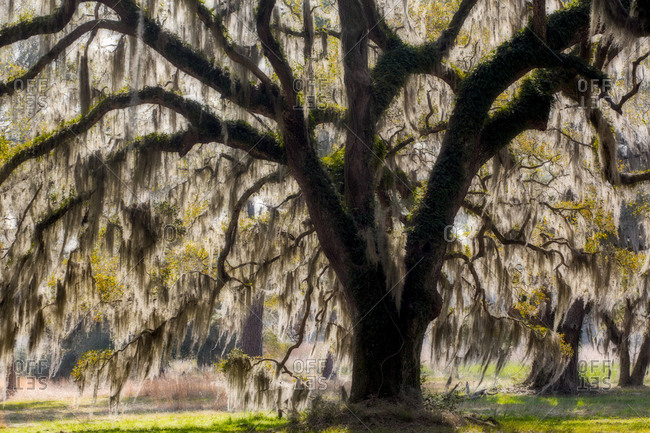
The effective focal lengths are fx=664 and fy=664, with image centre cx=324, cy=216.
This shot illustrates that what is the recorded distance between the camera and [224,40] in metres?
7.64

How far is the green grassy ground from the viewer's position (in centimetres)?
680

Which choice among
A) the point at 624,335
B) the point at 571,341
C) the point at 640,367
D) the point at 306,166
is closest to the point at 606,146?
the point at 306,166

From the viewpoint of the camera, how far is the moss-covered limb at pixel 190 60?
7656mm

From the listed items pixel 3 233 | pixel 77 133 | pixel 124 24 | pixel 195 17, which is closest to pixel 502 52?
pixel 195 17

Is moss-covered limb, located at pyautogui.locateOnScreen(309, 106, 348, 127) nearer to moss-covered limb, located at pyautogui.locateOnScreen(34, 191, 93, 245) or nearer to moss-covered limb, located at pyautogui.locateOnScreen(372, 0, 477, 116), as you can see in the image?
moss-covered limb, located at pyautogui.locateOnScreen(372, 0, 477, 116)

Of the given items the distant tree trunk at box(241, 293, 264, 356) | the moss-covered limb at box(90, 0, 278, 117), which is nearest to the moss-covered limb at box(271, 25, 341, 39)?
the moss-covered limb at box(90, 0, 278, 117)

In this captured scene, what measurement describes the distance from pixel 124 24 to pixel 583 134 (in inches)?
279

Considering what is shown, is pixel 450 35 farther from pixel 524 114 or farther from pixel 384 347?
pixel 384 347

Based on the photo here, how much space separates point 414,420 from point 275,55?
14.2ft

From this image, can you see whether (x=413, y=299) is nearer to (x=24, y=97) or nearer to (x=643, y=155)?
(x=24, y=97)

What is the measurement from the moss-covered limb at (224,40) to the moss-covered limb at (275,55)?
0.62 feet

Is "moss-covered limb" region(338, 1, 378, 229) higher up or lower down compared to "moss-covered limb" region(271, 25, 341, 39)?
lower down

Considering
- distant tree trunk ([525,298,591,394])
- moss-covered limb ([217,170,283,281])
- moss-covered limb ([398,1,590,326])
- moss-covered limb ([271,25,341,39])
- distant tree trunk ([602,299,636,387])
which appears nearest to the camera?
moss-covered limb ([398,1,590,326])

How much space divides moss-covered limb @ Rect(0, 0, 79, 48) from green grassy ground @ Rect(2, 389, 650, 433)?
5.13m
